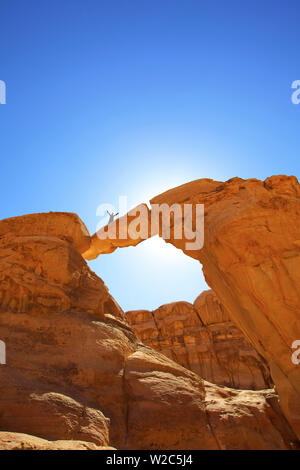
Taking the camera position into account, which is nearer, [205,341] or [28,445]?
[28,445]

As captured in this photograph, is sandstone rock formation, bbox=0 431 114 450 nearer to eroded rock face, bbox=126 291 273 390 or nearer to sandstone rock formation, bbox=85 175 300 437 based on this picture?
sandstone rock formation, bbox=85 175 300 437

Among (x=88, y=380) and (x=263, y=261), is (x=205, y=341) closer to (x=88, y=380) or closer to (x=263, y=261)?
(x=263, y=261)

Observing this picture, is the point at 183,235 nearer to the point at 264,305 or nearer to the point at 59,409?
the point at 264,305

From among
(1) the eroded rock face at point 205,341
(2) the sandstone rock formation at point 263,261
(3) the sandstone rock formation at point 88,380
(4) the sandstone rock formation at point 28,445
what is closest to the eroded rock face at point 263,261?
(2) the sandstone rock formation at point 263,261

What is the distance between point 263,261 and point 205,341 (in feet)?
55.1

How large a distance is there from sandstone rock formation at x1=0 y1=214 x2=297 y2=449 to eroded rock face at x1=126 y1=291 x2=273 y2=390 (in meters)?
12.5

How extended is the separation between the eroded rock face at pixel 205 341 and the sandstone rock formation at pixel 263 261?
13466 mm

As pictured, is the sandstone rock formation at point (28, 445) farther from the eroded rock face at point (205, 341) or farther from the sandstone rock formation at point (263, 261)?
the eroded rock face at point (205, 341)

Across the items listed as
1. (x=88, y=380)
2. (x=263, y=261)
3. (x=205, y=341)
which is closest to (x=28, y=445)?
(x=88, y=380)

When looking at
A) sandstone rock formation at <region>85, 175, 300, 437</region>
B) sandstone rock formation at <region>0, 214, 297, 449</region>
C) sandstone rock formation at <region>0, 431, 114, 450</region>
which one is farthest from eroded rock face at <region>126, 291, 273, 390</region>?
sandstone rock formation at <region>0, 431, 114, 450</region>

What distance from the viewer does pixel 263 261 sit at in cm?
927

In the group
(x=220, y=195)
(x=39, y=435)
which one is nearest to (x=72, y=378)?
(x=39, y=435)

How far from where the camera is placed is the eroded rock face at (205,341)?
2223 cm
